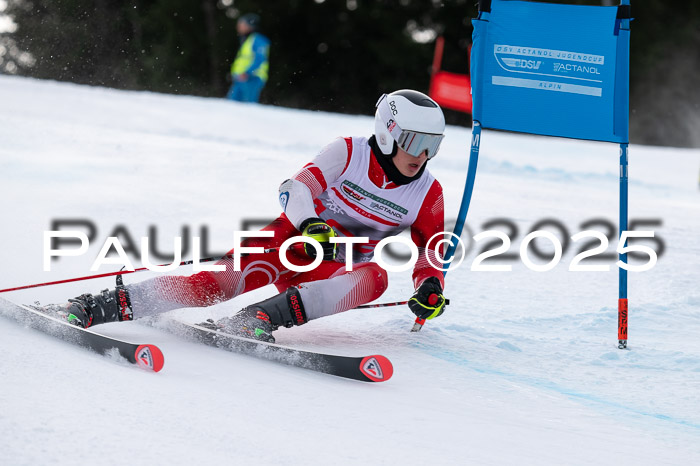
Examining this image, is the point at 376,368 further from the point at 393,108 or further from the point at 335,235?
the point at 393,108

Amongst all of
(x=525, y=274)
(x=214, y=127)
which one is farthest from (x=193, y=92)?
(x=525, y=274)

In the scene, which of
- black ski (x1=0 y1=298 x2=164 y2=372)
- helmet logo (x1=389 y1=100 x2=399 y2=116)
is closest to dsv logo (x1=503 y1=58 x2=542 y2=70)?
helmet logo (x1=389 y1=100 x2=399 y2=116)

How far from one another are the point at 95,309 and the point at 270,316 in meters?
0.62

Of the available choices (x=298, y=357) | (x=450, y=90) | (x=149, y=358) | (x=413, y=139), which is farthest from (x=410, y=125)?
(x=450, y=90)

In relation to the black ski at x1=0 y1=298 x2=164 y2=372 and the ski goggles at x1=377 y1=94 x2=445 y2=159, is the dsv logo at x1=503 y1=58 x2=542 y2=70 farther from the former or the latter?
the black ski at x1=0 y1=298 x2=164 y2=372

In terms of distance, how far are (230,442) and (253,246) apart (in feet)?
4.67

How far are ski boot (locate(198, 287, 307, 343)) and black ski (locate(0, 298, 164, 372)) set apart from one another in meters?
0.50

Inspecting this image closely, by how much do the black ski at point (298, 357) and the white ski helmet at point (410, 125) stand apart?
35.4 inches

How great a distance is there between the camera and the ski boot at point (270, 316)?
301cm

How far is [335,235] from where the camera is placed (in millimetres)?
3348

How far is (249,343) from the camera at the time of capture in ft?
9.47

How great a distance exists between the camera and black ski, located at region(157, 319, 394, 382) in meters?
2.64

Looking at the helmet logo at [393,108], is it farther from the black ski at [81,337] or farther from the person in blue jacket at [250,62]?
the person in blue jacket at [250,62]

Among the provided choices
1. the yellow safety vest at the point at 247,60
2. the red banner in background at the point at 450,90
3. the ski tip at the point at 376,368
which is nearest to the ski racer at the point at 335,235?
the ski tip at the point at 376,368
